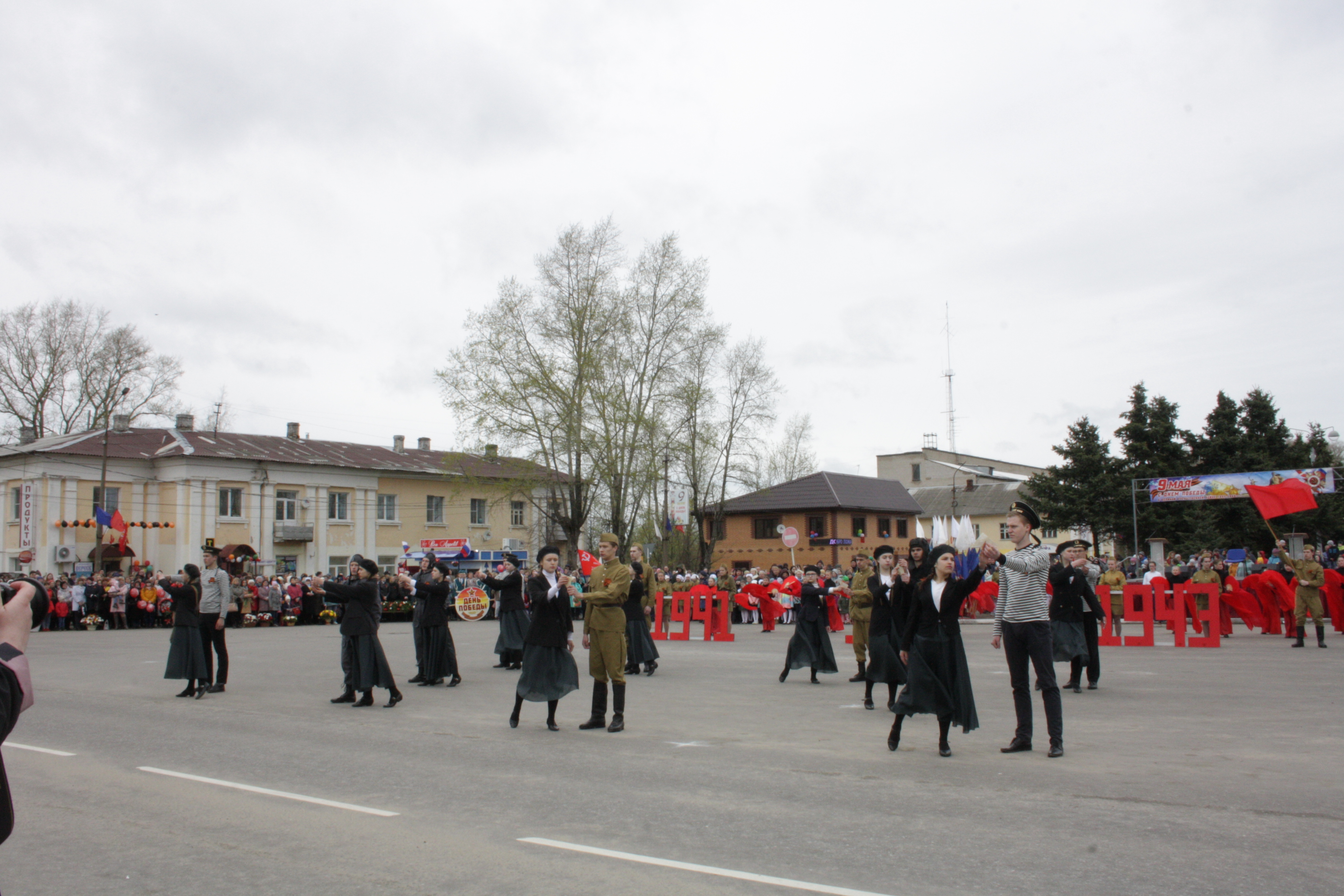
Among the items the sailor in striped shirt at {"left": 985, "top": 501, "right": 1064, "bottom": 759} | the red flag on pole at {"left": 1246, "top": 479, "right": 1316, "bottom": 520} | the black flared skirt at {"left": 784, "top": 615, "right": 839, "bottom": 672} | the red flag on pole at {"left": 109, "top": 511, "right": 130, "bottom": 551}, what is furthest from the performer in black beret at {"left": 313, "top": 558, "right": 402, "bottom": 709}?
the red flag on pole at {"left": 109, "top": 511, "right": 130, "bottom": 551}

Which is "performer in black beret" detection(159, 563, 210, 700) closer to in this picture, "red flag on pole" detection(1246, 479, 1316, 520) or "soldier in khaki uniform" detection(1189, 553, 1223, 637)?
"soldier in khaki uniform" detection(1189, 553, 1223, 637)

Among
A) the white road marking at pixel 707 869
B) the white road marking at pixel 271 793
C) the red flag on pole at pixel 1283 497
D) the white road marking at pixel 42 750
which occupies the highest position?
the red flag on pole at pixel 1283 497

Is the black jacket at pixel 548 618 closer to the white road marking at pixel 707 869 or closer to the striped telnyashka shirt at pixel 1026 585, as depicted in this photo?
the striped telnyashka shirt at pixel 1026 585

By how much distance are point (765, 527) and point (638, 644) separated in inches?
2015

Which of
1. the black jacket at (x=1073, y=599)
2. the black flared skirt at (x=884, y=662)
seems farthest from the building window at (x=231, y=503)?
the black jacket at (x=1073, y=599)

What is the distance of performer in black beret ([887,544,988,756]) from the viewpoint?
837cm

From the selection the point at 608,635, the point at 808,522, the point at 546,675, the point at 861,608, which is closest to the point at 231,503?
the point at 808,522

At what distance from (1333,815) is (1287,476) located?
4688 cm

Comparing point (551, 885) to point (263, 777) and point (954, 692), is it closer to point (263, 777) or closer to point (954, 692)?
point (263, 777)

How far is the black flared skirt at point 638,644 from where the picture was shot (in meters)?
15.8

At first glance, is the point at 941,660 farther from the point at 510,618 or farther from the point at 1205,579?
the point at 1205,579

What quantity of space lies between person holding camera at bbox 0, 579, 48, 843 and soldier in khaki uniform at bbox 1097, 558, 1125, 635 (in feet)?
66.4

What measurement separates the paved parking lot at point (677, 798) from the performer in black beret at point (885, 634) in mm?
401

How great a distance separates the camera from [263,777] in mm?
7719
